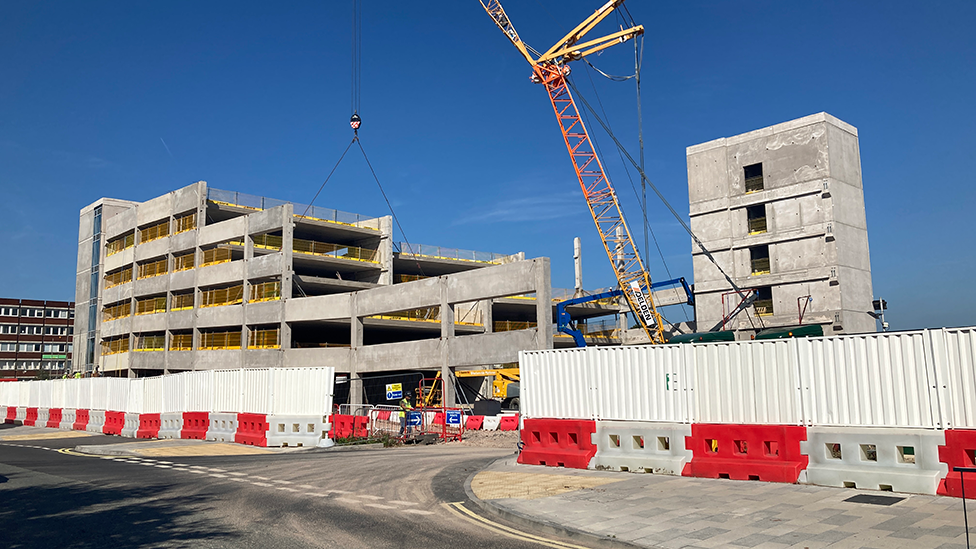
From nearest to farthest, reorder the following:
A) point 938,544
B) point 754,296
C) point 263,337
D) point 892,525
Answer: point 938,544
point 892,525
point 754,296
point 263,337

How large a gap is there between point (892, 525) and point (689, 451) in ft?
16.6

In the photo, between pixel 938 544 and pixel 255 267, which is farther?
pixel 255 267

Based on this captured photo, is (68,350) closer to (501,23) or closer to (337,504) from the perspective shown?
(501,23)

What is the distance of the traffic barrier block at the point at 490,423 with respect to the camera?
100ft

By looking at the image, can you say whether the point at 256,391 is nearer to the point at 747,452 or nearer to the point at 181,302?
the point at 747,452

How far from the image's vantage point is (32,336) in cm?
11150

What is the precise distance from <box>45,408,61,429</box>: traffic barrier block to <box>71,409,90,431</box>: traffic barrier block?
8.03 feet

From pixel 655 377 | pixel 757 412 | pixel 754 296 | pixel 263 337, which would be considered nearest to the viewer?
pixel 757 412

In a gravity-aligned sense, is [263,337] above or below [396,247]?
below

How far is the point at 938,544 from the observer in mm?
7949

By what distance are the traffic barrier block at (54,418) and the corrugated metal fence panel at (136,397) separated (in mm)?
9707

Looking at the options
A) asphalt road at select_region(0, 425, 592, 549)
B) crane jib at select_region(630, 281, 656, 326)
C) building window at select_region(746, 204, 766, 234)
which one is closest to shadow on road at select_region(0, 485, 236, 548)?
asphalt road at select_region(0, 425, 592, 549)

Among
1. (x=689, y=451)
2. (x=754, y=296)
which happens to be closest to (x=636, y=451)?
(x=689, y=451)

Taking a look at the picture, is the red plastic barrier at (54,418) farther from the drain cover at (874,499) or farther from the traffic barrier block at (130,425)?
the drain cover at (874,499)
